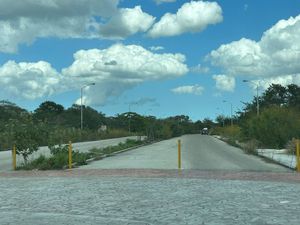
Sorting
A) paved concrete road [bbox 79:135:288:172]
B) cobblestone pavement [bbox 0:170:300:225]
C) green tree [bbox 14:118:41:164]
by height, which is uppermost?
green tree [bbox 14:118:41:164]

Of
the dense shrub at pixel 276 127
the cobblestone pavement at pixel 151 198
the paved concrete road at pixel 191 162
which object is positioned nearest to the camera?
the cobblestone pavement at pixel 151 198

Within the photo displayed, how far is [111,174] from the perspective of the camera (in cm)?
2194

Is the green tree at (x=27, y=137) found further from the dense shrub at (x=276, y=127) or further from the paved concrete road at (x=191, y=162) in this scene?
the dense shrub at (x=276, y=127)

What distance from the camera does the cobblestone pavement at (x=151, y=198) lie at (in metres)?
11.4

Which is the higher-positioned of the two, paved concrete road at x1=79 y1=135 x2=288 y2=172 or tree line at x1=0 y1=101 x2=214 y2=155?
tree line at x1=0 y1=101 x2=214 y2=155

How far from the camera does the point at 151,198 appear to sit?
14484 millimetres

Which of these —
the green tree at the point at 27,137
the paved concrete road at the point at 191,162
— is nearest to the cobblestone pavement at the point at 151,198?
the green tree at the point at 27,137

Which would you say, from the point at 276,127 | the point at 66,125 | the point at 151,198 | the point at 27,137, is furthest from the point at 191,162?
the point at 66,125

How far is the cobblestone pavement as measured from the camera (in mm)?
11414

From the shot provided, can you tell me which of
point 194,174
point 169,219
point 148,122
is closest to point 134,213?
point 169,219

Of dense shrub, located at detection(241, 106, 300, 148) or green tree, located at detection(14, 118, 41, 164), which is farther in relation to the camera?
dense shrub, located at detection(241, 106, 300, 148)

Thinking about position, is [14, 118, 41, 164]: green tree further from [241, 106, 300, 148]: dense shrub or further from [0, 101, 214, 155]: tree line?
[241, 106, 300, 148]: dense shrub

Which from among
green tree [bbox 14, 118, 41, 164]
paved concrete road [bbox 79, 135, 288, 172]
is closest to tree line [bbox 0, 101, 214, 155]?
green tree [bbox 14, 118, 41, 164]

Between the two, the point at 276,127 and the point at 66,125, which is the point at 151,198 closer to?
the point at 276,127
